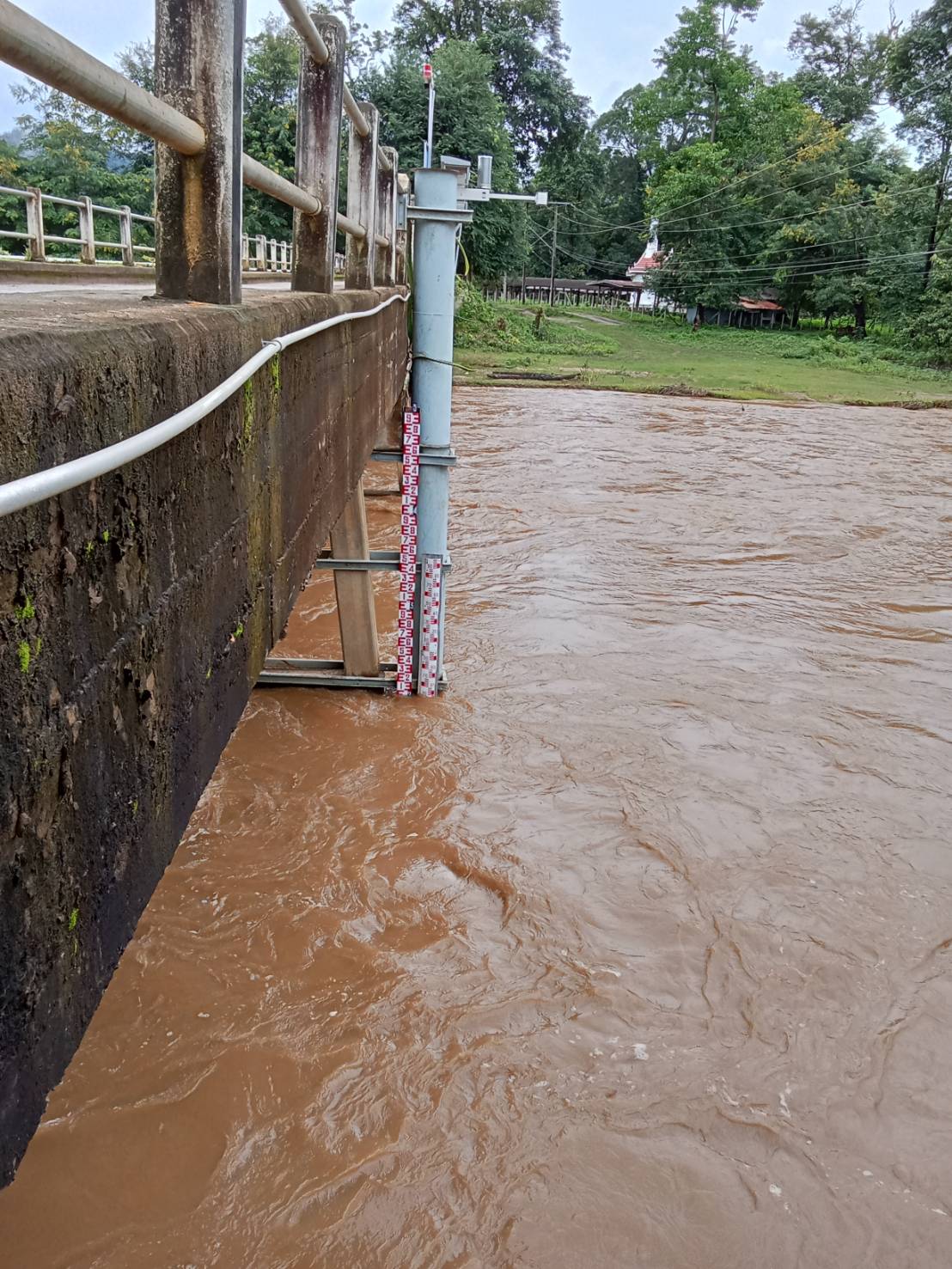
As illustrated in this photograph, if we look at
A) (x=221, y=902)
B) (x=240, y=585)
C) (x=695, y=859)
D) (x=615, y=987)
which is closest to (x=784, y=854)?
(x=695, y=859)

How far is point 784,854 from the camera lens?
5473mm

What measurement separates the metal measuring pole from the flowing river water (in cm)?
132

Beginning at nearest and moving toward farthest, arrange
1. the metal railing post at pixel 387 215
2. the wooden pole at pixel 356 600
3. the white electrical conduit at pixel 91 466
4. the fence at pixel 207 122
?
the white electrical conduit at pixel 91 466, the fence at pixel 207 122, the metal railing post at pixel 387 215, the wooden pole at pixel 356 600

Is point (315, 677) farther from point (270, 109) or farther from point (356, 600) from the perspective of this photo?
point (270, 109)

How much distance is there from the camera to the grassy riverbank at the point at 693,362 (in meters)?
30.8

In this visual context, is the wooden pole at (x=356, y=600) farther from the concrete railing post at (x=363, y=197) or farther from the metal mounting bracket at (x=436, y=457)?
the concrete railing post at (x=363, y=197)

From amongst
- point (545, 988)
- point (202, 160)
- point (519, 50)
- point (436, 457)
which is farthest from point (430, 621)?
point (519, 50)

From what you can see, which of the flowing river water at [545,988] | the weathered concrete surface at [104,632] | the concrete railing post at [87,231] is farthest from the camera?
the concrete railing post at [87,231]

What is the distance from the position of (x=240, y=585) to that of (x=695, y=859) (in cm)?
353

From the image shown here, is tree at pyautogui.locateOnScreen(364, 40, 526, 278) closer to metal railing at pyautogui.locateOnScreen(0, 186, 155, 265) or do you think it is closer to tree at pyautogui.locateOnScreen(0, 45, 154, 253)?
tree at pyautogui.locateOnScreen(0, 45, 154, 253)

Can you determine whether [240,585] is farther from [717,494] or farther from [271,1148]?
[717,494]

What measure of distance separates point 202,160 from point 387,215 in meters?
5.65

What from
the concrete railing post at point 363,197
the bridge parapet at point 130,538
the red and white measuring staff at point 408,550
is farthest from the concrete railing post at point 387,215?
the bridge parapet at point 130,538

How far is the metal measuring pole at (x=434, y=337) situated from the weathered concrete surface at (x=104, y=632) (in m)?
4.06
